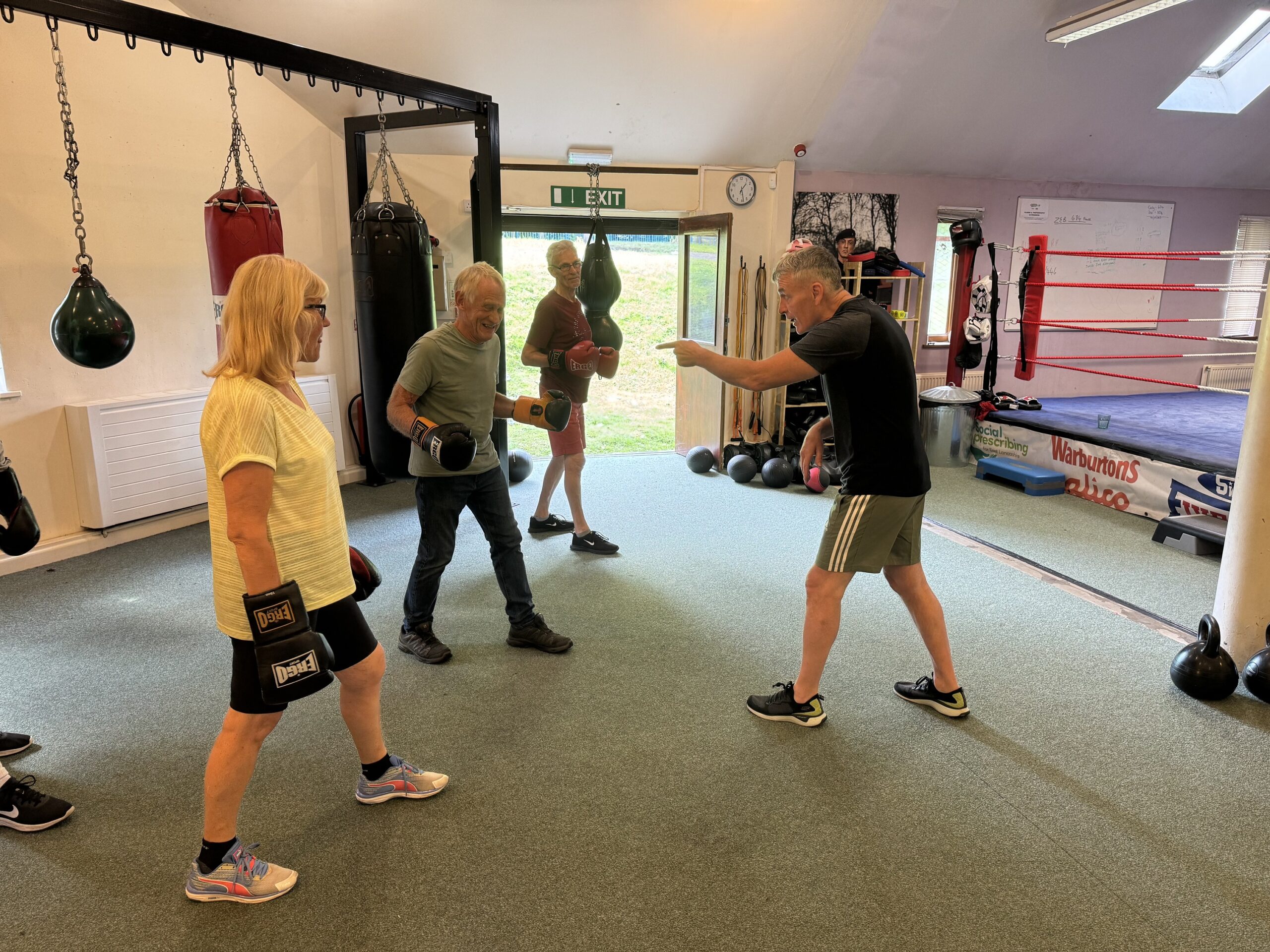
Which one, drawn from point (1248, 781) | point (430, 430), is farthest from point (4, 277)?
point (1248, 781)

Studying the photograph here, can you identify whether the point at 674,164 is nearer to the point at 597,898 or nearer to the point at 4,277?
the point at 4,277

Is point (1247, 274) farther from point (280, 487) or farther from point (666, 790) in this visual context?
point (280, 487)

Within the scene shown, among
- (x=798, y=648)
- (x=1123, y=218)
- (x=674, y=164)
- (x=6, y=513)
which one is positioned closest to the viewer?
(x=6, y=513)

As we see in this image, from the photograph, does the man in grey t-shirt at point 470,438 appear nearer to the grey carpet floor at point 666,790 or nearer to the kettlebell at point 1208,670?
the grey carpet floor at point 666,790

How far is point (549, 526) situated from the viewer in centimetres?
492

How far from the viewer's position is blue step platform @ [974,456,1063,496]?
5926mm

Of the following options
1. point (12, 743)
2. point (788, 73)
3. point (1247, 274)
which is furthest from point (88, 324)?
point (1247, 274)

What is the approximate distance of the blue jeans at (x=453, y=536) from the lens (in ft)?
9.98

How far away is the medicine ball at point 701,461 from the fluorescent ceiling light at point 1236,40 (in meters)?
5.47

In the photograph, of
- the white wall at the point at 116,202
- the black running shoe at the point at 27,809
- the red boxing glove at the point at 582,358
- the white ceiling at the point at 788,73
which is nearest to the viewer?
the black running shoe at the point at 27,809

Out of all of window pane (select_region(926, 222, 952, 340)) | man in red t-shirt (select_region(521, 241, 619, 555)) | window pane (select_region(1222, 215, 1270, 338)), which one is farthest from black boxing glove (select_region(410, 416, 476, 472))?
window pane (select_region(1222, 215, 1270, 338))

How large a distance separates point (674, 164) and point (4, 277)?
4614 mm

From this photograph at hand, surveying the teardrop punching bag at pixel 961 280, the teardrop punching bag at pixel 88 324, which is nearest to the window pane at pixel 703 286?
the teardrop punching bag at pixel 961 280

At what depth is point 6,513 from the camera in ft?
7.86
